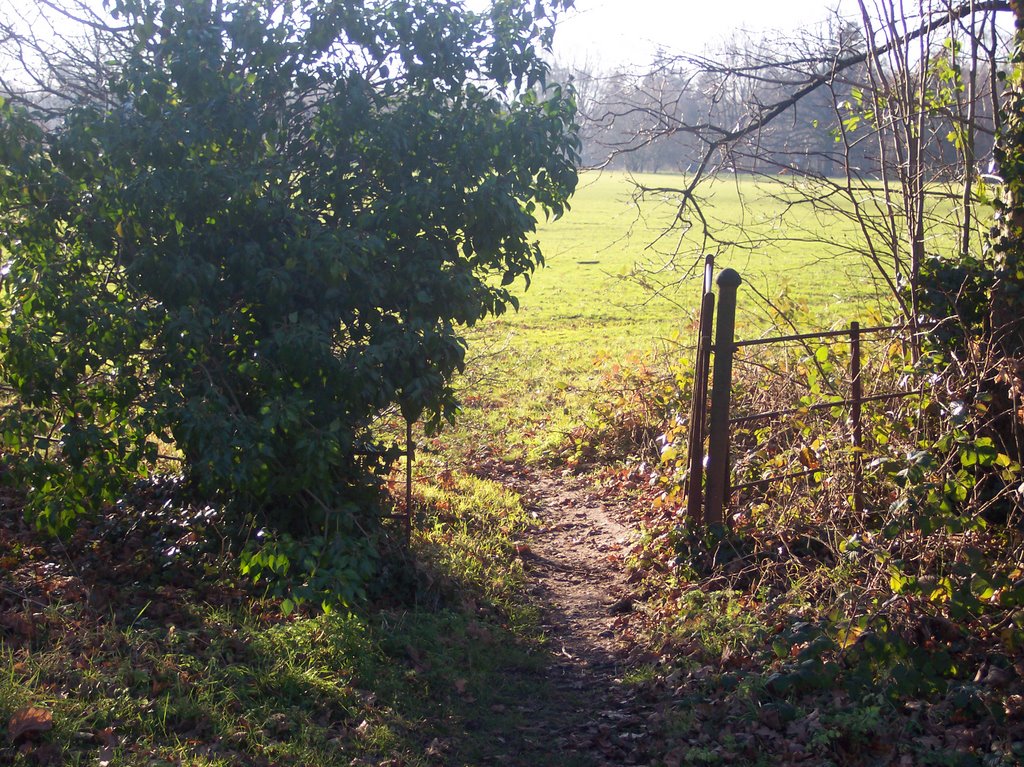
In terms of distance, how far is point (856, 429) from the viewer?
5.99 meters

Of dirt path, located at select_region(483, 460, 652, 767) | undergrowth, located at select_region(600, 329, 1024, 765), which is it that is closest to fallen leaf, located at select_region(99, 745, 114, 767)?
dirt path, located at select_region(483, 460, 652, 767)

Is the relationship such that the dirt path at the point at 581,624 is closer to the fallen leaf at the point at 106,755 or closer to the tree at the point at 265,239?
the tree at the point at 265,239

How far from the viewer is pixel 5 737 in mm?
3758

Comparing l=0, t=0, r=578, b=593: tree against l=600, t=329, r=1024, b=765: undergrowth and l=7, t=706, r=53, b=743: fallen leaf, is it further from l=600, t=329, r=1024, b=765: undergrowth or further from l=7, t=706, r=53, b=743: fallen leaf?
l=600, t=329, r=1024, b=765: undergrowth

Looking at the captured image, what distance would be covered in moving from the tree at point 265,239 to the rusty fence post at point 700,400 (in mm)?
1249

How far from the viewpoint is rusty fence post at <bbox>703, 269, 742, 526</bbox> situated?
6176mm

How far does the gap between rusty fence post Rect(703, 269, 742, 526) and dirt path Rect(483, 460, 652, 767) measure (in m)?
0.99

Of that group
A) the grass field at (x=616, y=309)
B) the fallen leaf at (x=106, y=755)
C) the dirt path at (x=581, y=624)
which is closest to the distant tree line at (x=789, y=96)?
the grass field at (x=616, y=309)

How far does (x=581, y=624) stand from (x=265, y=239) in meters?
3.28

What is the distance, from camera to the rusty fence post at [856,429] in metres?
5.88

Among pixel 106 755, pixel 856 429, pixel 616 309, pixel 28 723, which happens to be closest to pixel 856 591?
pixel 856 429

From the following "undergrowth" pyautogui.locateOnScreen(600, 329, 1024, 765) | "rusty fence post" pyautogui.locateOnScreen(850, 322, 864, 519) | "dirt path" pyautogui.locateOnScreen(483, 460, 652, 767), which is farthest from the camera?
"rusty fence post" pyautogui.locateOnScreen(850, 322, 864, 519)

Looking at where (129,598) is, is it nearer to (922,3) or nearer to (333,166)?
(333,166)

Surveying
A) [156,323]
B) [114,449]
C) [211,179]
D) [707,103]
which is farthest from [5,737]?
[707,103]
